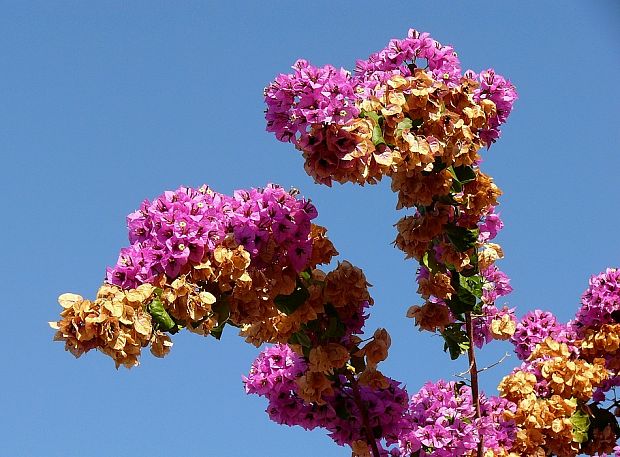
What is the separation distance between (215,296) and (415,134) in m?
1.41

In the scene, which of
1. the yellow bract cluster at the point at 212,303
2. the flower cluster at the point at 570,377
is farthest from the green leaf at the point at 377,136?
the flower cluster at the point at 570,377

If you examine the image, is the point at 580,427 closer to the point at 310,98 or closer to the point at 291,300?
the point at 291,300

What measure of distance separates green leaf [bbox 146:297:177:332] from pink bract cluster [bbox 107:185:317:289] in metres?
0.15

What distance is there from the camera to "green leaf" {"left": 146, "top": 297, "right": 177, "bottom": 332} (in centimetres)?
473

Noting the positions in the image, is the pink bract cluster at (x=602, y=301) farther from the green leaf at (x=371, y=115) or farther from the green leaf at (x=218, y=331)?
the green leaf at (x=218, y=331)

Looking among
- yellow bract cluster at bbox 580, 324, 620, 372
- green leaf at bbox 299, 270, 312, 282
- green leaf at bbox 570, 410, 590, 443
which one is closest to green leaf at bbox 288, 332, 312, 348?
green leaf at bbox 299, 270, 312, 282

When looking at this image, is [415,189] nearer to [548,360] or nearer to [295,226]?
[295,226]

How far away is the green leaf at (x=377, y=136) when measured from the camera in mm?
5141

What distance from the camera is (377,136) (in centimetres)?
518

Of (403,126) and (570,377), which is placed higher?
(403,126)

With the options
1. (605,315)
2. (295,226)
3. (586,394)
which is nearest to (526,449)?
(586,394)

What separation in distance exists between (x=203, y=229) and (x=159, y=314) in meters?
0.53

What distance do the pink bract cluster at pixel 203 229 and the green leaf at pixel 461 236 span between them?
1.09 metres

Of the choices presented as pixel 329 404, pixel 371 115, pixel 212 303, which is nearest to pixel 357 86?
pixel 371 115
